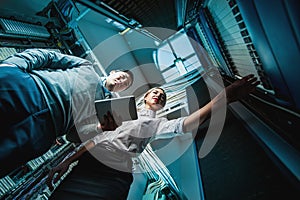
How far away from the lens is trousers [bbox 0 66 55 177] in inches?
35.4

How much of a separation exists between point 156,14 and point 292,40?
211 cm

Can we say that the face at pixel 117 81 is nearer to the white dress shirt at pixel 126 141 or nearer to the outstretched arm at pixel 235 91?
the white dress shirt at pixel 126 141

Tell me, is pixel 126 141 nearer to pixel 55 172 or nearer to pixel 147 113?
pixel 147 113

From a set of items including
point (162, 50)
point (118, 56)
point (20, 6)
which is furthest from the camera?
point (162, 50)

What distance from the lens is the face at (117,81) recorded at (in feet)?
5.53

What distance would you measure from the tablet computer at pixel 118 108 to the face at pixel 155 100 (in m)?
0.62

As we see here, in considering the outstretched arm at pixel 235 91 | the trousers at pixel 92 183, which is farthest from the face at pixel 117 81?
the outstretched arm at pixel 235 91

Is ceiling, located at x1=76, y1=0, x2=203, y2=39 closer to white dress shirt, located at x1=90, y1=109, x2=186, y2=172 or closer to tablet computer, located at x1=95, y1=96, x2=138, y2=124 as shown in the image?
tablet computer, located at x1=95, y1=96, x2=138, y2=124

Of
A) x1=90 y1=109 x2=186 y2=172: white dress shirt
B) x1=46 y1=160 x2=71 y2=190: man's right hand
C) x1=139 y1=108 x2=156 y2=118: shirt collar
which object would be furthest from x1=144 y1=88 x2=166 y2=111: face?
x1=46 y1=160 x2=71 y2=190: man's right hand

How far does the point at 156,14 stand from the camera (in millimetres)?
2336

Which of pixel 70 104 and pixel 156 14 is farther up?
pixel 156 14

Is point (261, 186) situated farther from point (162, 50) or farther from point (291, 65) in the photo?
point (162, 50)

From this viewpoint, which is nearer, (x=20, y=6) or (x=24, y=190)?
(x=24, y=190)

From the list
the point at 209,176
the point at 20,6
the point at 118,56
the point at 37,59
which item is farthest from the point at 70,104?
the point at 118,56
